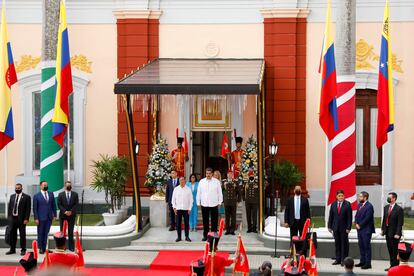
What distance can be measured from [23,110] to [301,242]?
37.6 feet

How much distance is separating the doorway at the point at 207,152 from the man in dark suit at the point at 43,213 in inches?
243

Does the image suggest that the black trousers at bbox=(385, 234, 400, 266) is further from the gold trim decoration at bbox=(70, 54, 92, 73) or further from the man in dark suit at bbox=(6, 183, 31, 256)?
the gold trim decoration at bbox=(70, 54, 92, 73)

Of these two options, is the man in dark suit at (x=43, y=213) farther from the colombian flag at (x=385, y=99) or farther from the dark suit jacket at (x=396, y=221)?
the colombian flag at (x=385, y=99)

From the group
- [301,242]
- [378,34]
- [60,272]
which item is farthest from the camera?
[378,34]

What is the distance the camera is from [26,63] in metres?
22.3

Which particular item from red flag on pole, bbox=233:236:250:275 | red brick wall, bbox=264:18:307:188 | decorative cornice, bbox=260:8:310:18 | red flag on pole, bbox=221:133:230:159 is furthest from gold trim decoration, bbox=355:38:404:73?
red flag on pole, bbox=233:236:250:275

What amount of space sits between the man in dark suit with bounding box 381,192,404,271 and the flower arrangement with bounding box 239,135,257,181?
439 cm

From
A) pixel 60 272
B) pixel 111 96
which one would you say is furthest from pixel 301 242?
pixel 111 96

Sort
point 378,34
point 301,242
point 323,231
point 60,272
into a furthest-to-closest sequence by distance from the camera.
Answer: point 378,34 → point 323,231 → point 301,242 → point 60,272

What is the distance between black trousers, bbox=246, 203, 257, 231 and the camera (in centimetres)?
1906

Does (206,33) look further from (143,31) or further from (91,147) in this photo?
(91,147)

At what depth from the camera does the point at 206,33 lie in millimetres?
22156

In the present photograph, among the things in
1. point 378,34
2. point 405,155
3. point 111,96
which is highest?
point 378,34

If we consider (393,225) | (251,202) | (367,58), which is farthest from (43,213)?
(367,58)
